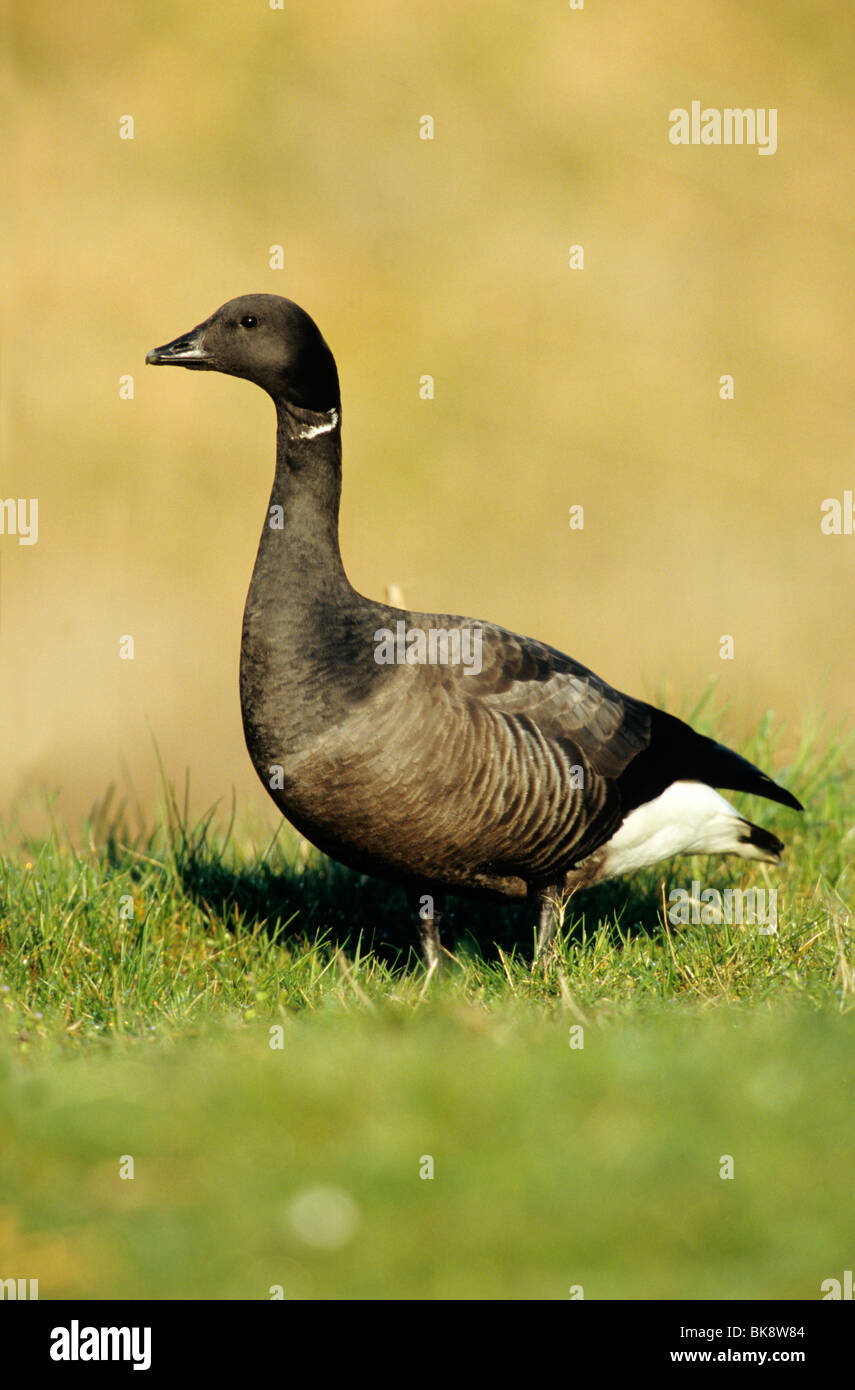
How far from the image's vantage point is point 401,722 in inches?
230

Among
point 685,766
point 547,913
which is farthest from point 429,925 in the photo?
point 685,766

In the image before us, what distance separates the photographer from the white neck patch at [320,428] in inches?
251

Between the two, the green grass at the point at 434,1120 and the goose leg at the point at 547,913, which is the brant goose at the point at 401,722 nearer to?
the goose leg at the point at 547,913

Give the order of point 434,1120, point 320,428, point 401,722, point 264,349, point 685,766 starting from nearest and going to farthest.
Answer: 1. point 434,1120
2. point 401,722
3. point 264,349
4. point 320,428
5. point 685,766

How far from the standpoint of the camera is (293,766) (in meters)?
5.87

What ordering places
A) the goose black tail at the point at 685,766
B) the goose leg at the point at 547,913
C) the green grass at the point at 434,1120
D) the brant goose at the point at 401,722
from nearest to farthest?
1. the green grass at the point at 434,1120
2. the brant goose at the point at 401,722
3. the goose leg at the point at 547,913
4. the goose black tail at the point at 685,766

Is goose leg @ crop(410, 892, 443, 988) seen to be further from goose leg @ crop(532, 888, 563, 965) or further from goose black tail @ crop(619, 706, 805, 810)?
→ goose black tail @ crop(619, 706, 805, 810)

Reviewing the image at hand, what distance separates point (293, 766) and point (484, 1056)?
183cm

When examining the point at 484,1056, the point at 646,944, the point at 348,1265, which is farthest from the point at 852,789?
the point at 348,1265

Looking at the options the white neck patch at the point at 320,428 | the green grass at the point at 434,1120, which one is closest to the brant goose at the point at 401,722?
the white neck patch at the point at 320,428

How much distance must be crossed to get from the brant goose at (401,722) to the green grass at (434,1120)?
1.62 feet

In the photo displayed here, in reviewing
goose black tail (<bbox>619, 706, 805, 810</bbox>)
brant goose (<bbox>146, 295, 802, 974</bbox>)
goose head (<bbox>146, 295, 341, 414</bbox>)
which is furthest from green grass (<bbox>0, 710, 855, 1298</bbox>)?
goose head (<bbox>146, 295, 341, 414</bbox>)

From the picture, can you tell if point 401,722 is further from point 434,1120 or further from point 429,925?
point 434,1120

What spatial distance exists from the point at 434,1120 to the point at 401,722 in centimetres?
213
